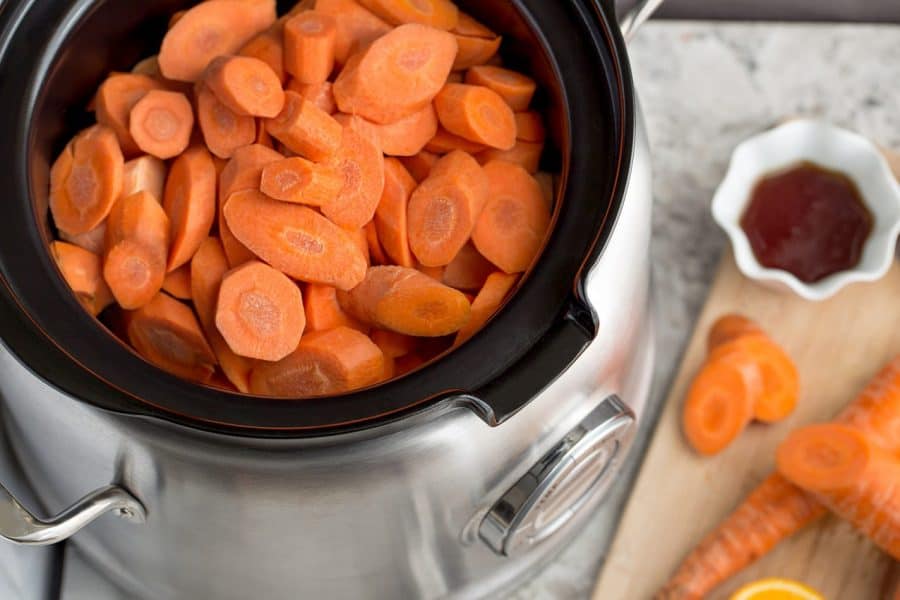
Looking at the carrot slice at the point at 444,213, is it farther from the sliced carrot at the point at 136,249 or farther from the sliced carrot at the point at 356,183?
the sliced carrot at the point at 136,249

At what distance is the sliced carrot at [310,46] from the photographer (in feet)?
3.39

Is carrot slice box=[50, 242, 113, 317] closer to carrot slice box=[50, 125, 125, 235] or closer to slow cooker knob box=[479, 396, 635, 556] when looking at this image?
Answer: carrot slice box=[50, 125, 125, 235]

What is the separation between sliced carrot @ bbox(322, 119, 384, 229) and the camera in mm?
996

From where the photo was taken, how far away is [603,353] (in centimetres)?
105

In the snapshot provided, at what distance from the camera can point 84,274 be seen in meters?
1.02

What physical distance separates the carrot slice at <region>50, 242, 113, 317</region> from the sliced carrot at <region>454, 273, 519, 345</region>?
0.33 meters

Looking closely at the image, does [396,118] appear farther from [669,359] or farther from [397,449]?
[669,359]

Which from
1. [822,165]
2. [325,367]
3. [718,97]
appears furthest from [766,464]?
[325,367]

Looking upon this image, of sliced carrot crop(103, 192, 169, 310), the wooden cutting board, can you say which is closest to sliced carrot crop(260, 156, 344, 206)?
sliced carrot crop(103, 192, 169, 310)

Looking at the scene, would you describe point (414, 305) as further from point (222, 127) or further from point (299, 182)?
point (222, 127)

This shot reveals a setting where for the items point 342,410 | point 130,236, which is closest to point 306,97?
point 130,236

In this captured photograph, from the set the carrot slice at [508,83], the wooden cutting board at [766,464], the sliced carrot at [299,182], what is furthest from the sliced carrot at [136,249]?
the wooden cutting board at [766,464]

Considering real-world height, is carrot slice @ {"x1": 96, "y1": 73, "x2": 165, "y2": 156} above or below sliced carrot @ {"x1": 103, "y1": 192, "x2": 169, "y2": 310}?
above

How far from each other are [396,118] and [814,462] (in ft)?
2.13
